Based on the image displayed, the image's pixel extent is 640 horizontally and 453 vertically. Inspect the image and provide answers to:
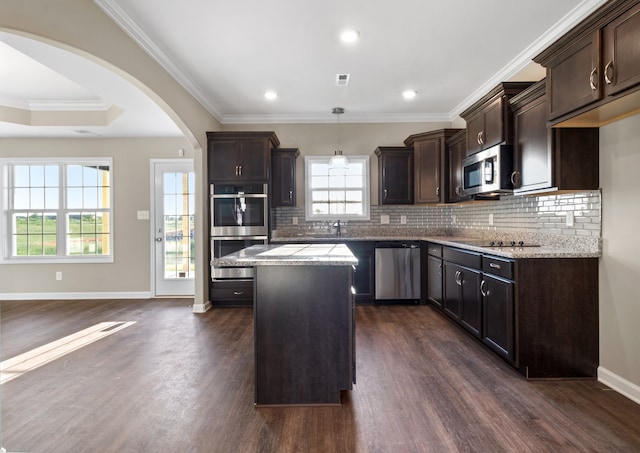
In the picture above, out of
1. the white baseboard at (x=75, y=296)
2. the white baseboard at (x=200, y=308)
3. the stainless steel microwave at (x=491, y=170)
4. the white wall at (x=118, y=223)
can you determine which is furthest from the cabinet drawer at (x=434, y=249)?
the white baseboard at (x=75, y=296)

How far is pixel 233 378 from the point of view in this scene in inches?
99.5

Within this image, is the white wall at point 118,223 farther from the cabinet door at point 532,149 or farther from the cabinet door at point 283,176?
the cabinet door at point 532,149

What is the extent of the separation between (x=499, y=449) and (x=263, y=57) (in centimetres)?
359

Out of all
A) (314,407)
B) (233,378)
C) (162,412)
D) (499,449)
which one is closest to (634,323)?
(499,449)

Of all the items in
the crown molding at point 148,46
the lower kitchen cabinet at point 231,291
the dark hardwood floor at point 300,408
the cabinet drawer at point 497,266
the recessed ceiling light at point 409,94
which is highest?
the recessed ceiling light at point 409,94

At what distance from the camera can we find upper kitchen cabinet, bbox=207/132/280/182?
464cm

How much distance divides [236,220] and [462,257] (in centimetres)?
287

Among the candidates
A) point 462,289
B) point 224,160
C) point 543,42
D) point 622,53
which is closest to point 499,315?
point 462,289

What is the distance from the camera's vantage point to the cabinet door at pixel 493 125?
3.09 m

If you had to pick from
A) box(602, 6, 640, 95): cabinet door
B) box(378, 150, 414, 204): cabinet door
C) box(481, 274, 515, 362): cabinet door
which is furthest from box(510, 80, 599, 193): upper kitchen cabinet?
box(378, 150, 414, 204): cabinet door

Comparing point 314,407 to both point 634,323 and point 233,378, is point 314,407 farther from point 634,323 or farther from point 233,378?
point 634,323

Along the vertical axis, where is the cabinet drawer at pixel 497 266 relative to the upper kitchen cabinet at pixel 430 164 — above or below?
below

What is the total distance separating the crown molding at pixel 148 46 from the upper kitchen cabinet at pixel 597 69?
10.3ft

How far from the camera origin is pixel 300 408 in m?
2.11
